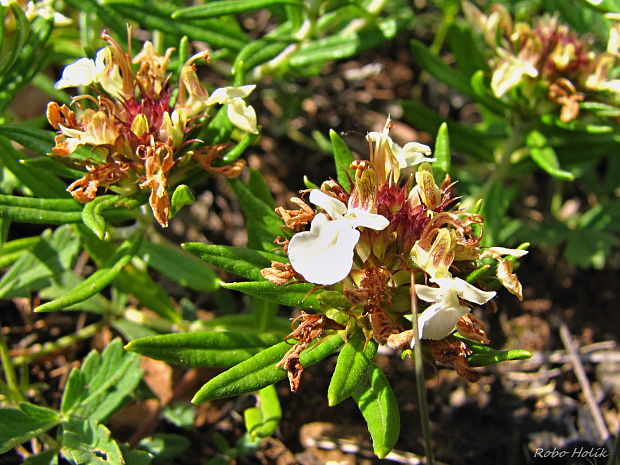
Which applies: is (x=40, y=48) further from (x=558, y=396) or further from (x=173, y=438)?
(x=558, y=396)

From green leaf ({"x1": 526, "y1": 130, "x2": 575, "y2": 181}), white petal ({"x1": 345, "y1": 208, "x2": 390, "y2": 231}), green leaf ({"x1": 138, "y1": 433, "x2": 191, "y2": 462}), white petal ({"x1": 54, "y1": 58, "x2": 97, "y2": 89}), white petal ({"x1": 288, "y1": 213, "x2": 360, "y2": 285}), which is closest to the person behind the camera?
white petal ({"x1": 288, "y1": 213, "x2": 360, "y2": 285})

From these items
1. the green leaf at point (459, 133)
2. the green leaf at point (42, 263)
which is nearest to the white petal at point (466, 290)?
the green leaf at point (459, 133)

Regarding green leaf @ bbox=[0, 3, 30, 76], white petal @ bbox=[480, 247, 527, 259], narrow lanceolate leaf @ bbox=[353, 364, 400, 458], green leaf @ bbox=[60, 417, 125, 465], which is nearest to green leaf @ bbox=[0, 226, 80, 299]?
green leaf @ bbox=[60, 417, 125, 465]

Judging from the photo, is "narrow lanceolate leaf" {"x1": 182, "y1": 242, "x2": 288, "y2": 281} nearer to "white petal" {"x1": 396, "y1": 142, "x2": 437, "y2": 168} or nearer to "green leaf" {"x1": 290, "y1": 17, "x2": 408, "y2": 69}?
"white petal" {"x1": 396, "y1": 142, "x2": 437, "y2": 168}

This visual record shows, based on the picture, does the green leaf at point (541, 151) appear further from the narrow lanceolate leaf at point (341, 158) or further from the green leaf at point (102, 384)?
the green leaf at point (102, 384)

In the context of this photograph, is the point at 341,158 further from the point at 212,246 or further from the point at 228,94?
the point at 212,246

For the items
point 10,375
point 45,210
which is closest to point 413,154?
point 45,210

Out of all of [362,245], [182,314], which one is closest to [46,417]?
[182,314]
